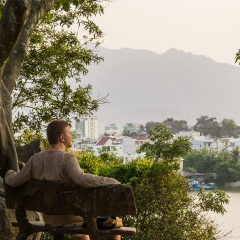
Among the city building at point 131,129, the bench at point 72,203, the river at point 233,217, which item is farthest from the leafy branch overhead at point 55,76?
the city building at point 131,129

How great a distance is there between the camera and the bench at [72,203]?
4500mm

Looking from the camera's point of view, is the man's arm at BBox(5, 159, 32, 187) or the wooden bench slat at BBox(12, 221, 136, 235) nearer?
the wooden bench slat at BBox(12, 221, 136, 235)

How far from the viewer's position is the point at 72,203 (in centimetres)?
459

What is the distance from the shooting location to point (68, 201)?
15.1ft

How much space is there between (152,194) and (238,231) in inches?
1616

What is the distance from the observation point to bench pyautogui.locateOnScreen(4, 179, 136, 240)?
177 inches

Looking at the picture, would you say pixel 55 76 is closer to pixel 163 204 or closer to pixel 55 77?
pixel 55 77

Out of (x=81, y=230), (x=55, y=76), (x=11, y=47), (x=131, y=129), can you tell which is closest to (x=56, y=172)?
(x=81, y=230)

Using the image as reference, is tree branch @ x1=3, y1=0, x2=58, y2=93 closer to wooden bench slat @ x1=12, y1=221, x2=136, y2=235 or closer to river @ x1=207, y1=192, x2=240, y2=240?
wooden bench slat @ x1=12, y1=221, x2=136, y2=235

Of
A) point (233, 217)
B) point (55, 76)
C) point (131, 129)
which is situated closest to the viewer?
point (55, 76)

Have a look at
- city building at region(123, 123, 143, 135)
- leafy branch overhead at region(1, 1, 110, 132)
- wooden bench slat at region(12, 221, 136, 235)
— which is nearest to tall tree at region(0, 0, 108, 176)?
wooden bench slat at region(12, 221, 136, 235)

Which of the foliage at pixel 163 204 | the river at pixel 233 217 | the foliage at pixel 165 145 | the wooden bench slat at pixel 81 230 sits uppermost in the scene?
the wooden bench slat at pixel 81 230

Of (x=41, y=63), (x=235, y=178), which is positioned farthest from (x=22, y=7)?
(x=235, y=178)

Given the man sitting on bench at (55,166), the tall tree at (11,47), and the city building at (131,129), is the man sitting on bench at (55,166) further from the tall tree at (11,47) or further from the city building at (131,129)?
the city building at (131,129)
